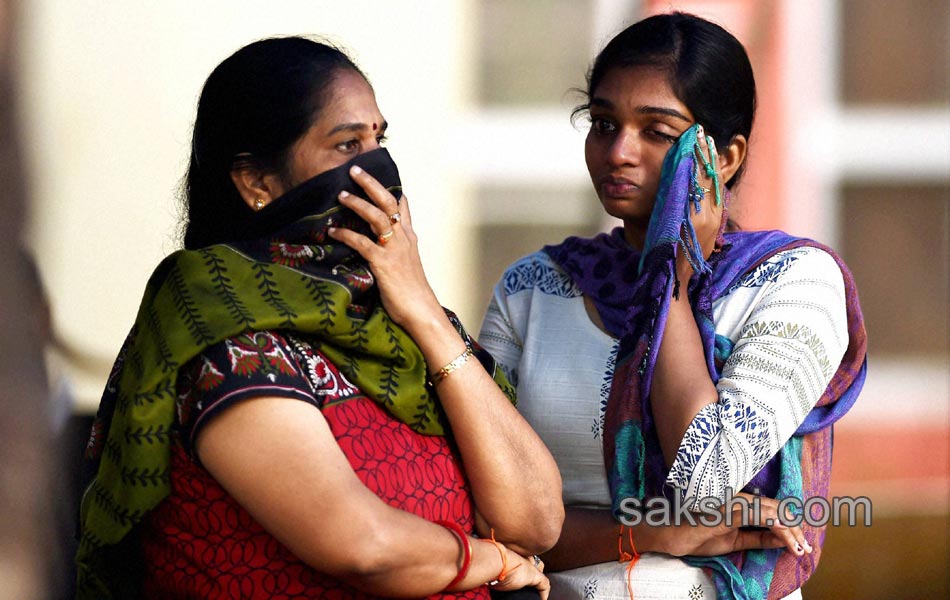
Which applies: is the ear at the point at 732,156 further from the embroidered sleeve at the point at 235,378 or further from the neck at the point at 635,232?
the embroidered sleeve at the point at 235,378

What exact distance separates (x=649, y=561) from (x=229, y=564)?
0.92 m

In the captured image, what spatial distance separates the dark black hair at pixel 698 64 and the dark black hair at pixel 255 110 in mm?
690

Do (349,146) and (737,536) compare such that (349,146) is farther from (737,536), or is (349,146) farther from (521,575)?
(737,536)

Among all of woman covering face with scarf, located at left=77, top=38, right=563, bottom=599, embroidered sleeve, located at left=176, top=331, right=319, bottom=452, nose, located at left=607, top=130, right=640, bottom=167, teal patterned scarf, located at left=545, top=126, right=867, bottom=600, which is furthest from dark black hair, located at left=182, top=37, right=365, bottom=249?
teal patterned scarf, located at left=545, top=126, right=867, bottom=600

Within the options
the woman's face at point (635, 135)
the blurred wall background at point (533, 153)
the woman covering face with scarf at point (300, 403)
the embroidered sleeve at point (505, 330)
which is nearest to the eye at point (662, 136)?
the woman's face at point (635, 135)

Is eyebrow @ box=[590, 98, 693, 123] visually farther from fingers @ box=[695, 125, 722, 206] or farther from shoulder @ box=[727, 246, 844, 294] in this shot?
shoulder @ box=[727, 246, 844, 294]

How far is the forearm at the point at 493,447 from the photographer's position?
193 centimetres

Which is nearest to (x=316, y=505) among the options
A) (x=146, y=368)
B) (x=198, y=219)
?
(x=146, y=368)

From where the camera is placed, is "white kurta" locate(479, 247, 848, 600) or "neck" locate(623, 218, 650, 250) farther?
"neck" locate(623, 218, 650, 250)

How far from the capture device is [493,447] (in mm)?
1934

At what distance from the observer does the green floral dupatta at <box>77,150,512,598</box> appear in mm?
1700

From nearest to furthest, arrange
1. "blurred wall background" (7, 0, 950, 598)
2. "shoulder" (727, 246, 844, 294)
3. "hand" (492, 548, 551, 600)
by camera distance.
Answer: "hand" (492, 548, 551, 600)
"shoulder" (727, 246, 844, 294)
"blurred wall background" (7, 0, 950, 598)

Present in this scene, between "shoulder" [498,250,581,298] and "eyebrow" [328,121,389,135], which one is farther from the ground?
"eyebrow" [328,121,389,135]

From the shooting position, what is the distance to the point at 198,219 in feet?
6.80
